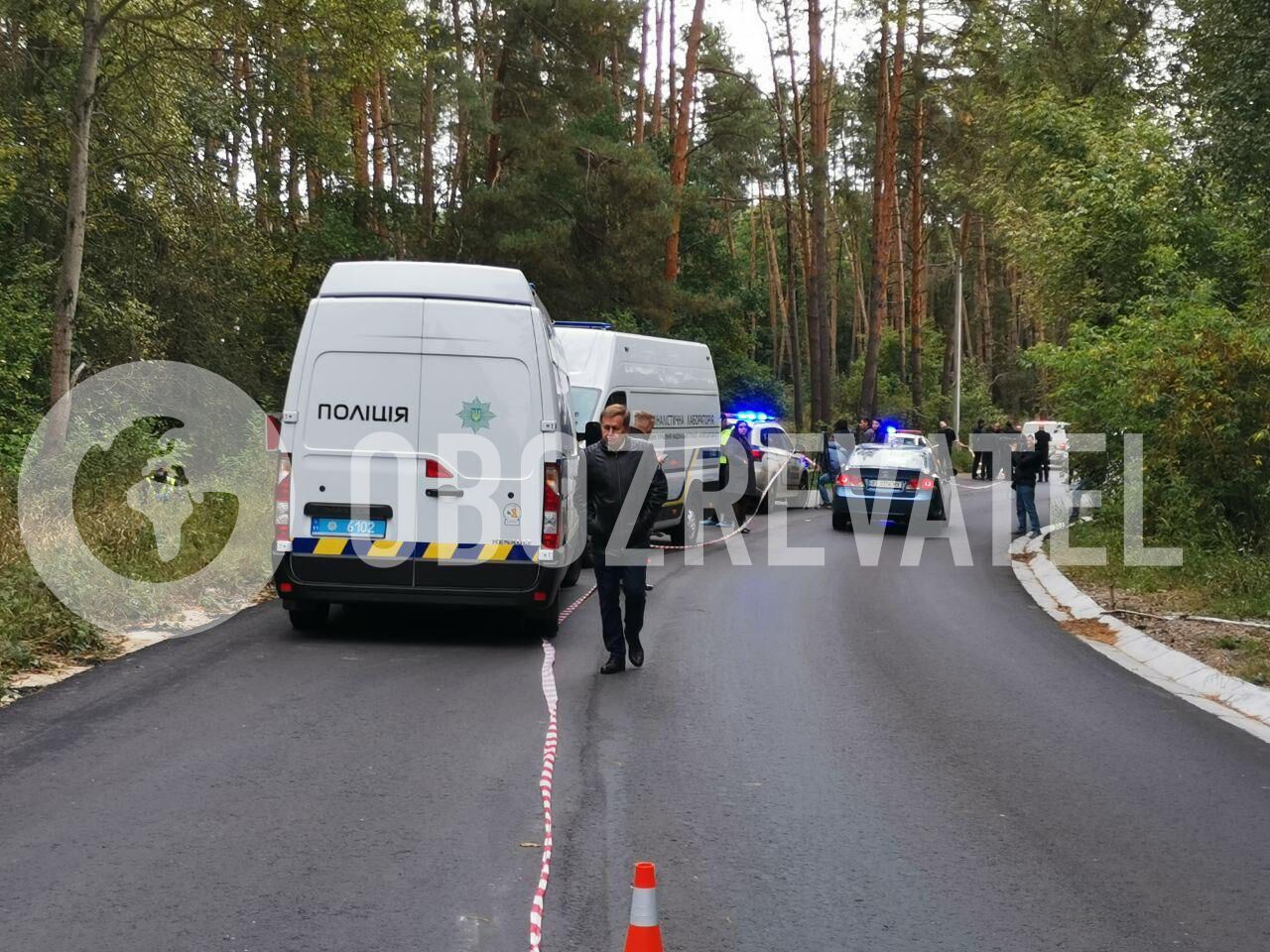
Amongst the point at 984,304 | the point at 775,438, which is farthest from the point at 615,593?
the point at 984,304

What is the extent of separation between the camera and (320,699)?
8633mm

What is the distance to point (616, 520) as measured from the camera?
31.9ft

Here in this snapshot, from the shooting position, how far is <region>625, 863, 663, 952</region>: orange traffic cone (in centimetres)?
382

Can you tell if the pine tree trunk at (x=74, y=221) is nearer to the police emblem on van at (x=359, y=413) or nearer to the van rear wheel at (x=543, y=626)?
the police emblem on van at (x=359, y=413)

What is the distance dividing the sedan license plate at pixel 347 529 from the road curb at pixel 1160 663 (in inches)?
242

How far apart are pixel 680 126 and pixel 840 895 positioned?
103 ft

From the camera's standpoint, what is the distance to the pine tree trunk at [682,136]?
114ft

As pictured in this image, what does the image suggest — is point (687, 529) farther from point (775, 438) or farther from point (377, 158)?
point (377, 158)

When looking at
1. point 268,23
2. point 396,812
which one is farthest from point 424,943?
point 268,23

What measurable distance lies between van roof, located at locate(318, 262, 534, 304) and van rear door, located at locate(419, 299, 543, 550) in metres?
0.45

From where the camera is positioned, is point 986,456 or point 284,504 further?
point 986,456

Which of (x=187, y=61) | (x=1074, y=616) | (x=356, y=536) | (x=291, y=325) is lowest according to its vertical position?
(x=1074, y=616)

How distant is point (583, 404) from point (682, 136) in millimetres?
19693

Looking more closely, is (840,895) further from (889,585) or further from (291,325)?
(291,325)
